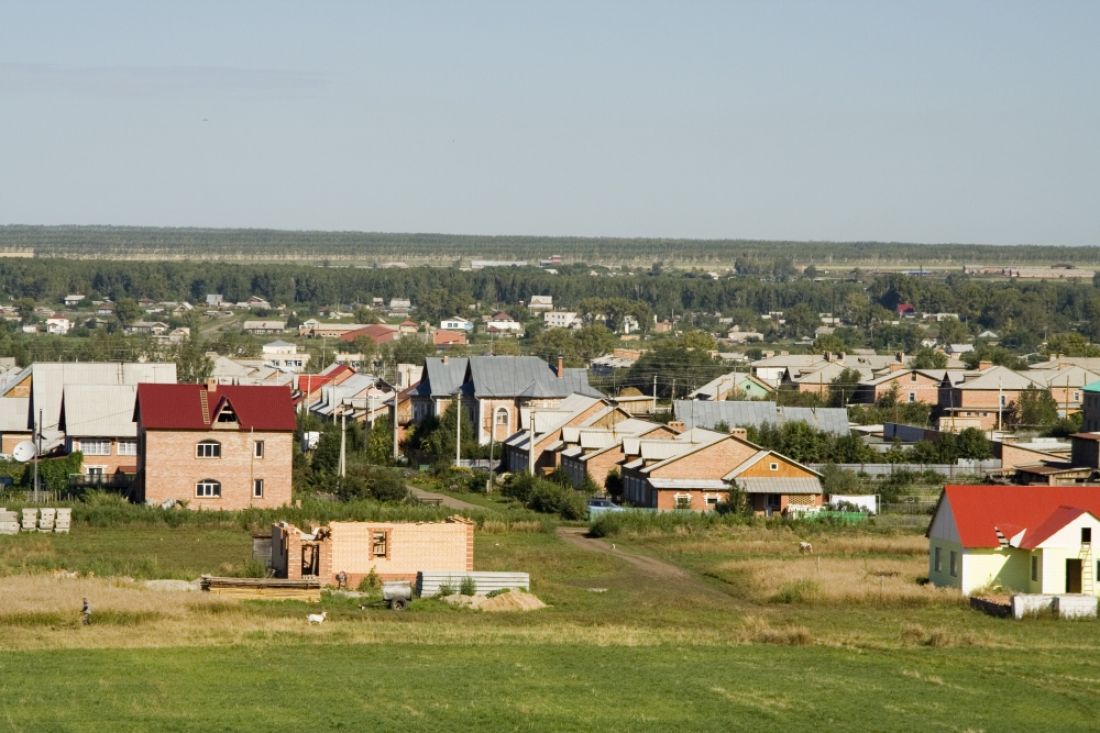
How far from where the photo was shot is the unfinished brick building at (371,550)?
33844 millimetres

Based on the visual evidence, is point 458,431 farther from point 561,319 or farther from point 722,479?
point 561,319

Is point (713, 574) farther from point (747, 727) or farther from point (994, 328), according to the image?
point (994, 328)

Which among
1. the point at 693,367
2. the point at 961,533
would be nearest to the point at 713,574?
the point at 961,533

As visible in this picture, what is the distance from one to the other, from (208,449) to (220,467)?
1.80 feet

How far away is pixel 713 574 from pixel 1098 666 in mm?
12748

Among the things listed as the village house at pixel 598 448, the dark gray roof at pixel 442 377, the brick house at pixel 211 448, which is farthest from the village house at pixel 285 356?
the brick house at pixel 211 448

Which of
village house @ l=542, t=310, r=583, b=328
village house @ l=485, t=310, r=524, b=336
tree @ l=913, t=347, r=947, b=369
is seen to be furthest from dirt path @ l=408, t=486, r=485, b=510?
village house @ l=542, t=310, r=583, b=328

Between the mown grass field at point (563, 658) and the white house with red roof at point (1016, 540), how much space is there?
1029mm

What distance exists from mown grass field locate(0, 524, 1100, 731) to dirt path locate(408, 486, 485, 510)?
12.0 meters

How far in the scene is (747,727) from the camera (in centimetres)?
1969

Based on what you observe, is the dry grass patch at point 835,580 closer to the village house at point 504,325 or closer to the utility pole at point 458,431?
the utility pole at point 458,431

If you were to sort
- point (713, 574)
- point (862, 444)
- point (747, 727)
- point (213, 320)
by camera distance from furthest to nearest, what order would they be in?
point (213, 320)
point (862, 444)
point (713, 574)
point (747, 727)

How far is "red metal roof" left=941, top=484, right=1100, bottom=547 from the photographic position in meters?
33.6

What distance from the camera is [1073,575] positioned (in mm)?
33375
